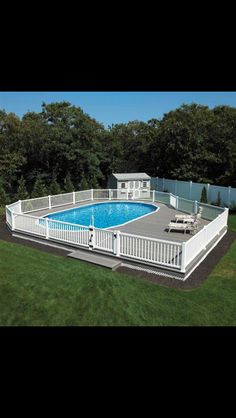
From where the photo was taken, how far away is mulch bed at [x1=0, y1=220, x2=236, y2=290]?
291 inches

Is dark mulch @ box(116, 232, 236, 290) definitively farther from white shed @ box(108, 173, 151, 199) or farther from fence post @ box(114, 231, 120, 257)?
white shed @ box(108, 173, 151, 199)

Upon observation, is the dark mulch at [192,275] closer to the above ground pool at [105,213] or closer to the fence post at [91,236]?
the fence post at [91,236]

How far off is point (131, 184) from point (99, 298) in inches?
680

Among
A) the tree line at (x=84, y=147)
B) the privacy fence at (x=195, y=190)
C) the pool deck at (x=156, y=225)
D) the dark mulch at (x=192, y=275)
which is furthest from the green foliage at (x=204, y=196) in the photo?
the dark mulch at (x=192, y=275)

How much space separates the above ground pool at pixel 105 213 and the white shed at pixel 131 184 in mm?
1528

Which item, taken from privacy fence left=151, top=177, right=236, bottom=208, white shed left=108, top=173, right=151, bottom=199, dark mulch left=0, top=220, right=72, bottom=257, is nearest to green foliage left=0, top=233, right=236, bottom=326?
dark mulch left=0, top=220, right=72, bottom=257

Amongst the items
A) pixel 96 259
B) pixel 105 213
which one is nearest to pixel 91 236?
pixel 96 259

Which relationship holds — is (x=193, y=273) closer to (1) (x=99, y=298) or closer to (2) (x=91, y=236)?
(1) (x=99, y=298)

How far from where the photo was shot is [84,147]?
24188 millimetres

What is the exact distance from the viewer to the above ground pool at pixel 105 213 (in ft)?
49.9

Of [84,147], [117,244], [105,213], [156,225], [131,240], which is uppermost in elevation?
[84,147]
